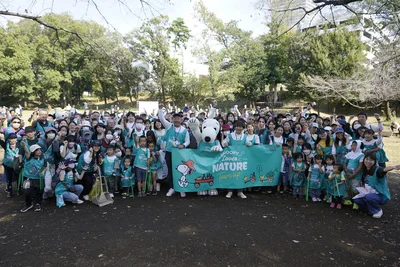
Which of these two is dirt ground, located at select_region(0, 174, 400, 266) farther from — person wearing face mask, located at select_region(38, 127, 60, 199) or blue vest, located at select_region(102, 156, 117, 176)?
blue vest, located at select_region(102, 156, 117, 176)

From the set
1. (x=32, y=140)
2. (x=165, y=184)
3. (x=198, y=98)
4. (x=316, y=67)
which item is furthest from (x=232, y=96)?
(x=32, y=140)

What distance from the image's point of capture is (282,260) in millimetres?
3893

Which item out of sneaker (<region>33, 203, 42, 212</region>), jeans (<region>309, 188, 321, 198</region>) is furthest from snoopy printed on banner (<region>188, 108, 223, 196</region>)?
sneaker (<region>33, 203, 42, 212</region>)

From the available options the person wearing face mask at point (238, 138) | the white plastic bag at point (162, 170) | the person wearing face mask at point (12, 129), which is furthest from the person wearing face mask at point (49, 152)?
the person wearing face mask at point (238, 138)

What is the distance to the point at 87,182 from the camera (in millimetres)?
6207

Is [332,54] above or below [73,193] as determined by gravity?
above

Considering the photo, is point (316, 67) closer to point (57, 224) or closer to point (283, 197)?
point (283, 197)

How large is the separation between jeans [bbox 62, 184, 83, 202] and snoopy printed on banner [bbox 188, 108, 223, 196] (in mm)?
2668

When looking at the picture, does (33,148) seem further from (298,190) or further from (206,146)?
(298,190)

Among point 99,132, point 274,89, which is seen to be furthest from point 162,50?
point 99,132

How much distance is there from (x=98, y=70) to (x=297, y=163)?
122 feet

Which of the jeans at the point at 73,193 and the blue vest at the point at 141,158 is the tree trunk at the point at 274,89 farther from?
the jeans at the point at 73,193

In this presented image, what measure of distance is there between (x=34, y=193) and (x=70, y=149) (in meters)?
1.12

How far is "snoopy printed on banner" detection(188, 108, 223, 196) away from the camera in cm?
622
